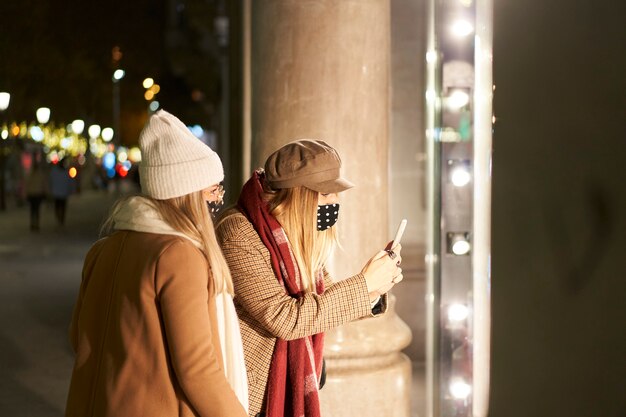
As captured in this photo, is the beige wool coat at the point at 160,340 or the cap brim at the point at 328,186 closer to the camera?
the beige wool coat at the point at 160,340

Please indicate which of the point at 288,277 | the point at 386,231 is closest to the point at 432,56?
the point at 386,231

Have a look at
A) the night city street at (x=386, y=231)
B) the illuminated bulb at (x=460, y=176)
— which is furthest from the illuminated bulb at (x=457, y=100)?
Answer: the illuminated bulb at (x=460, y=176)

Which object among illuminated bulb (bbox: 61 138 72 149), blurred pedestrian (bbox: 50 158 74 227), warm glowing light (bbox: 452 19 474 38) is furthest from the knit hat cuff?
illuminated bulb (bbox: 61 138 72 149)

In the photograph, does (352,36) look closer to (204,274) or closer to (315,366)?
(315,366)

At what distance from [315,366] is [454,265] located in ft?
6.72

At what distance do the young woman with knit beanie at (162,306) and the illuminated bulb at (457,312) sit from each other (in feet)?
8.23

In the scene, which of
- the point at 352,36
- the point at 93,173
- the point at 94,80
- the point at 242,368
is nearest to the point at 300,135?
the point at 352,36

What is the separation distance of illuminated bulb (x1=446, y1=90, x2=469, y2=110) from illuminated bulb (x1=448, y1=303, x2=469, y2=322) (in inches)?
41.0

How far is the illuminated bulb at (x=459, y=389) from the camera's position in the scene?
5.19 metres

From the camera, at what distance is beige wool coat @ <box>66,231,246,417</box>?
8.55 feet

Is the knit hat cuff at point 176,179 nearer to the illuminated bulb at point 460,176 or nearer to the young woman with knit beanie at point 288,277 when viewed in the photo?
the young woman with knit beanie at point 288,277

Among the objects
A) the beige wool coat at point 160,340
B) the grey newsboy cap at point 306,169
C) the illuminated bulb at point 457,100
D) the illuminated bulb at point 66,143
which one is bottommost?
the beige wool coat at point 160,340

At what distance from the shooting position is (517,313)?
1.55 m

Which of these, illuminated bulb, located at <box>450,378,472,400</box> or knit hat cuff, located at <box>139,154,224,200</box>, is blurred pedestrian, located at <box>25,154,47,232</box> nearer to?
illuminated bulb, located at <box>450,378,472,400</box>
